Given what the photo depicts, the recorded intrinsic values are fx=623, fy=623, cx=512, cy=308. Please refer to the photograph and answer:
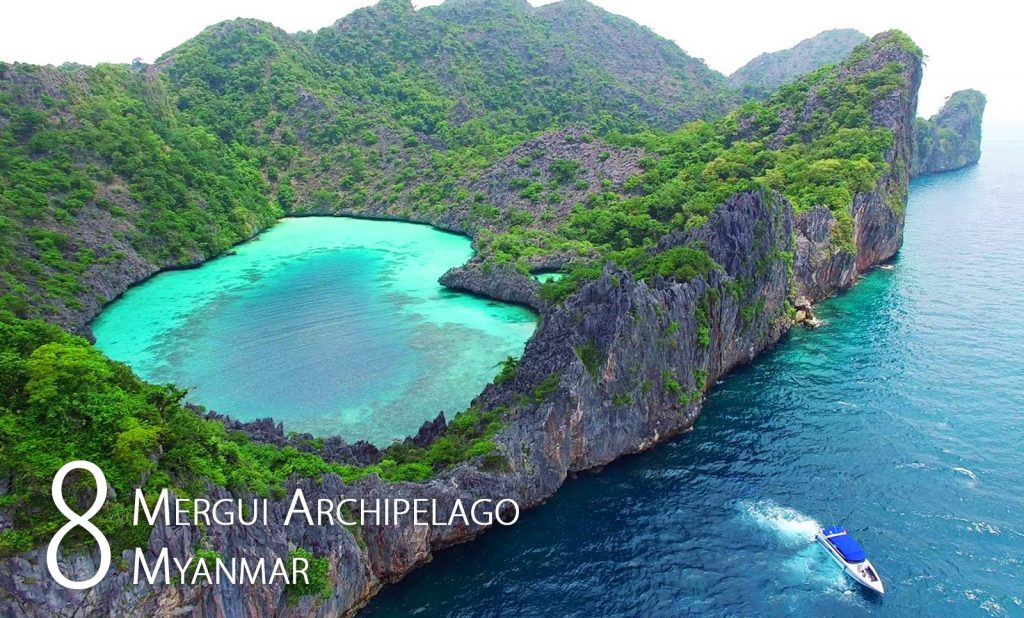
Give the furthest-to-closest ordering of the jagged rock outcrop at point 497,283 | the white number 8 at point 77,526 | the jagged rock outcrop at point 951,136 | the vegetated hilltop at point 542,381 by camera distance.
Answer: the jagged rock outcrop at point 951,136 → the jagged rock outcrop at point 497,283 → the vegetated hilltop at point 542,381 → the white number 8 at point 77,526

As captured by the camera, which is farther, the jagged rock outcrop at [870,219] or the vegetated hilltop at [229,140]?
the vegetated hilltop at [229,140]

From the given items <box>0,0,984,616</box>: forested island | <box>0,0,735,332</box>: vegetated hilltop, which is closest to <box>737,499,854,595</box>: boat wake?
<box>0,0,984,616</box>: forested island

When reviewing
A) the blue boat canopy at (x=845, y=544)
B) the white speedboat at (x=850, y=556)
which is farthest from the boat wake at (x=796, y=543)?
the blue boat canopy at (x=845, y=544)

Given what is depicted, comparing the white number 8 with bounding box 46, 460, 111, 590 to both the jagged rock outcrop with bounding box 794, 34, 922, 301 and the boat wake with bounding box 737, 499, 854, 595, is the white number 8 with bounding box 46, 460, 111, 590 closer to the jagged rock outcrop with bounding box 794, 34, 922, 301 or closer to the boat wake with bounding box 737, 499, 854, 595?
the boat wake with bounding box 737, 499, 854, 595

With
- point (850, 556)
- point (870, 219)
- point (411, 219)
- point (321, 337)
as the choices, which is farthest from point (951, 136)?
point (321, 337)

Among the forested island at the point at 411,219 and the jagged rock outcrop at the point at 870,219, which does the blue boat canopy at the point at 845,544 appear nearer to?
the forested island at the point at 411,219

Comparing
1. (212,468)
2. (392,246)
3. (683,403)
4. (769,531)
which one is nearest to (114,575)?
(212,468)
